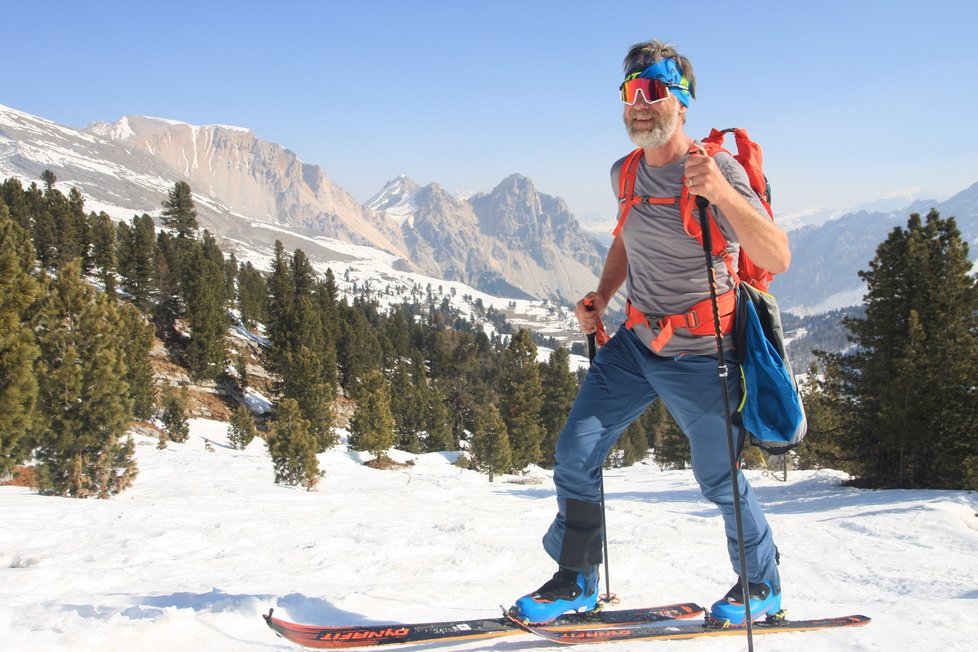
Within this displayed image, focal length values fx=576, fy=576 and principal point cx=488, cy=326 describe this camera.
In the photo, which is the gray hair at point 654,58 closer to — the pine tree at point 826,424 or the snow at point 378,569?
the snow at point 378,569

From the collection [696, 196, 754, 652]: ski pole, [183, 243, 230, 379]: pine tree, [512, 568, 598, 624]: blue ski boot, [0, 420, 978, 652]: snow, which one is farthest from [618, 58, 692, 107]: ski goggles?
[183, 243, 230, 379]: pine tree

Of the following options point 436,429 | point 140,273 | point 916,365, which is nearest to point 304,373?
point 436,429

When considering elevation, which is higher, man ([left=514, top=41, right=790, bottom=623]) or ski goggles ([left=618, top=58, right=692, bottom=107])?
ski goggles ([left=618, top=58, right=692, bottom=107])

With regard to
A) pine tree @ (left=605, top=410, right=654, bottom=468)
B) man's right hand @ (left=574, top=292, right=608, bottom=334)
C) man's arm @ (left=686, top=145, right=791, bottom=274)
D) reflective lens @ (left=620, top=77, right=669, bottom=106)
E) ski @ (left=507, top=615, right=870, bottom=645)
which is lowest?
pine tree @ (left=605, top=410, right=654, bottom=468)

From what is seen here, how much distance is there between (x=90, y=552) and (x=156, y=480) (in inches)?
640

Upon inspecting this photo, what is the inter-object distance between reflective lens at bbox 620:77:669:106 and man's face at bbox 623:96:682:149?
0.02m

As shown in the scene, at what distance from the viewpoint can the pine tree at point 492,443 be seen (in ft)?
120

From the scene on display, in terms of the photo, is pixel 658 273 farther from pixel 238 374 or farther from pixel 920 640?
pixel 238 374

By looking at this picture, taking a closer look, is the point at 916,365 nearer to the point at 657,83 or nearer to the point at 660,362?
the point at 660,362

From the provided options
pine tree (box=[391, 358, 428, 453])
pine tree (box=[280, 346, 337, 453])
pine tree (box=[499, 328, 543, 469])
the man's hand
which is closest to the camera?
the man's hand

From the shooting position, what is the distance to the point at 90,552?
696cm

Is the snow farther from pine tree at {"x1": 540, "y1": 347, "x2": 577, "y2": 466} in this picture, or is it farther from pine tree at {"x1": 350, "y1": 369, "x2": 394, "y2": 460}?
pine tree at {"x1": 540, "y1": 347, "x2": 577, "y2": 466}

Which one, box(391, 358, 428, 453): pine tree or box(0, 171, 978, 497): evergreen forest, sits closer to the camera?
box(0, 171, 978, 497): evergreen forest

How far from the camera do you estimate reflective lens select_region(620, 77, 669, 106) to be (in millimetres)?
3248
